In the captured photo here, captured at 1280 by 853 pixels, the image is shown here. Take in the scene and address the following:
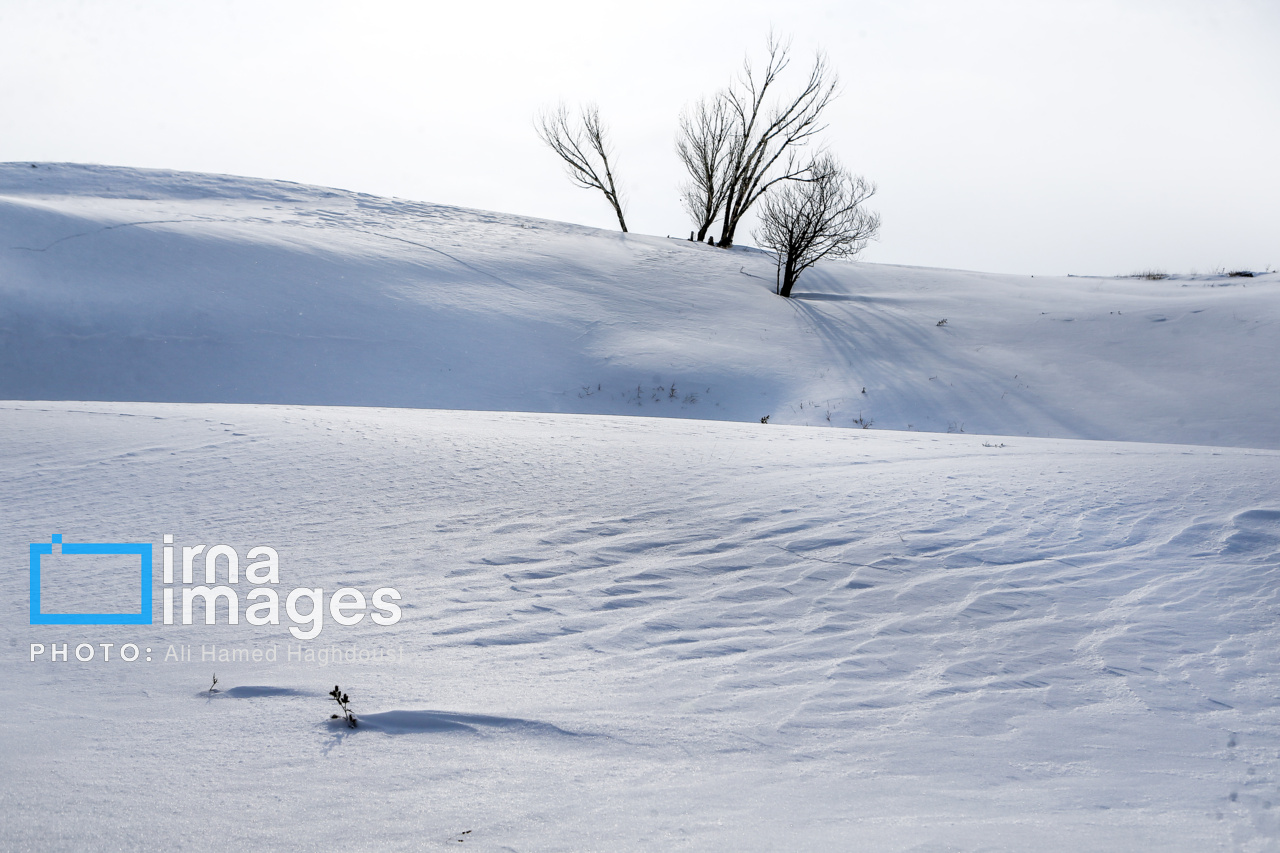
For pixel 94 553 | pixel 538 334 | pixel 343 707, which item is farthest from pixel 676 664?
pixel 538 334

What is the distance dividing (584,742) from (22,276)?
49.2 feet

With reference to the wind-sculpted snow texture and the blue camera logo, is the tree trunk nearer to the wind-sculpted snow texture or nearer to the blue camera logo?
the wind-sculpted snow texture

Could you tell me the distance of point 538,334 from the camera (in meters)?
14.6

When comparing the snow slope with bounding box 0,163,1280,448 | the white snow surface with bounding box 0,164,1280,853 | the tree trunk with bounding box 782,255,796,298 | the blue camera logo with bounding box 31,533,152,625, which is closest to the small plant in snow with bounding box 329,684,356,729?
the white snow surface with bounding box 0,164,1280,853

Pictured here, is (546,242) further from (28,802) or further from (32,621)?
(28,802)

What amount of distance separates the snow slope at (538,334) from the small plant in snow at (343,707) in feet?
31.9

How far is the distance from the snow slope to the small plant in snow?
31.9 feet

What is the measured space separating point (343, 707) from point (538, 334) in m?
12.3

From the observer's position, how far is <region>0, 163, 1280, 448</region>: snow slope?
1196 centimetres

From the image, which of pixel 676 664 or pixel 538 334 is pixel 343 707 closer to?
pixel 676 664

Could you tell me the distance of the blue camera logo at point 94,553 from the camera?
3.31 m

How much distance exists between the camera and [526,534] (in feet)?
14.3

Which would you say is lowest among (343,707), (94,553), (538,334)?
(343,707)

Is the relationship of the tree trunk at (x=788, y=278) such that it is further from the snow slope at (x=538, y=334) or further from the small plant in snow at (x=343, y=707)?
the small plant in snow at (x=343, y=707)
